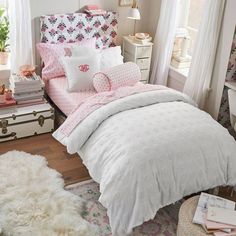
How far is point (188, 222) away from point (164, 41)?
2444 mm

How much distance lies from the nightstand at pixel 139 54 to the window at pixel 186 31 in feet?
0.99

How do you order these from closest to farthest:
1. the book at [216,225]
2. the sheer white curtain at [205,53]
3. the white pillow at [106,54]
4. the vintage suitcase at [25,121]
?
the book at [216,225]
the sheer white curtain at [205,53]
the vintage suitcase at [25,121]
the white pillow at [106,54]

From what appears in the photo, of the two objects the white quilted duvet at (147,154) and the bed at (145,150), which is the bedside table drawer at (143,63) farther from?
the white quilted duvet at (147,154)

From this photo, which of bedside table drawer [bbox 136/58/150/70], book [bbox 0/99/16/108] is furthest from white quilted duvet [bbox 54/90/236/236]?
bedside table drawer [bbox 136/58/150/70]

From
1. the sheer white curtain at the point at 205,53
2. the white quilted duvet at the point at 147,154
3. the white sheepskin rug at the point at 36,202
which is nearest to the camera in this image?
the white quilted duvet at the point at 147,154

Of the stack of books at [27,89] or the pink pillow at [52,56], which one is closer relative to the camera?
the stack of books at [27,89]

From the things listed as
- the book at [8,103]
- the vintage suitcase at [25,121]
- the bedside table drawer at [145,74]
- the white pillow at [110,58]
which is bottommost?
the vintage suitcase at [25,121]

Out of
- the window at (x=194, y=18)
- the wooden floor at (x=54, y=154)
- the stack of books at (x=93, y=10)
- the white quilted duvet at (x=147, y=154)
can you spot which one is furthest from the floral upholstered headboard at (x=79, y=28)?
the white quilted duvet at (x=147, y=154)

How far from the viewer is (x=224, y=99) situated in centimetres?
361

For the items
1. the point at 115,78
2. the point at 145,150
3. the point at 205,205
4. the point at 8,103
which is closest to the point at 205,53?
the point at 115,78

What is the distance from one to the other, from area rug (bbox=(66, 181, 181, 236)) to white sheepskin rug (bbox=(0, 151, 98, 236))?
0.22ft

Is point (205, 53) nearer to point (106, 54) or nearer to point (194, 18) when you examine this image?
point (194, 18)

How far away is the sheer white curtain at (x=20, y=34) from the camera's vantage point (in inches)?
148

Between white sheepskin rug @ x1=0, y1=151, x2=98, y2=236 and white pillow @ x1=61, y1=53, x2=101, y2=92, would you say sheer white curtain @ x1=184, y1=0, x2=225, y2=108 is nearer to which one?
white pillow @ x1=61, y1=53, x2=101, y2=92
